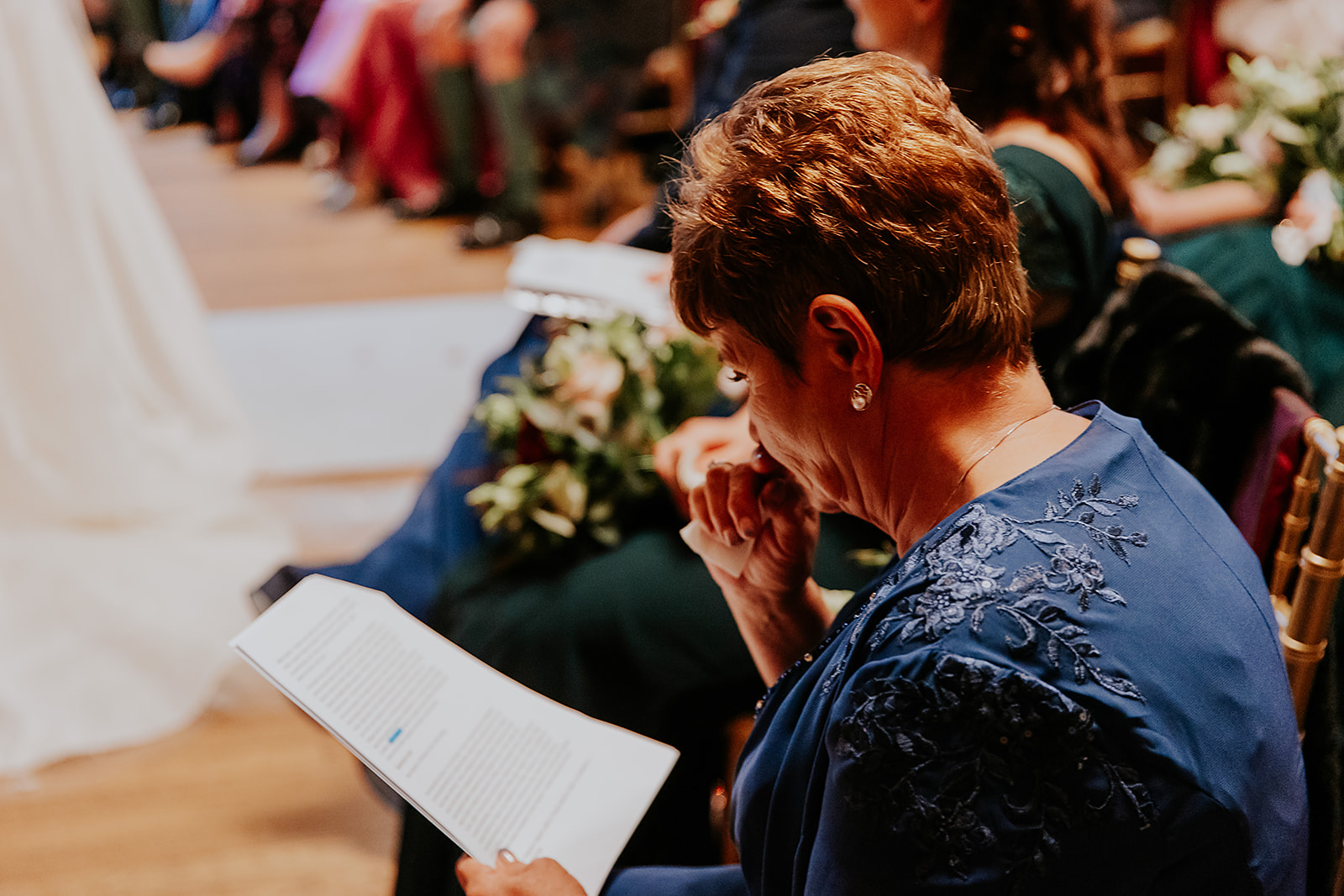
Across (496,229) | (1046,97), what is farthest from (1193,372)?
(496,229)

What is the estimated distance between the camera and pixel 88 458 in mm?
2359

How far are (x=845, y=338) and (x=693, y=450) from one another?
27.2 inches

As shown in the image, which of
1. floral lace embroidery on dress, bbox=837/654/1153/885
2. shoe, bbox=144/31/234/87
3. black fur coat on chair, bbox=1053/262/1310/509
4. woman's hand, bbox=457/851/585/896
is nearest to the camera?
floral lace embroidery on dress, bbox=837/654/1153/885

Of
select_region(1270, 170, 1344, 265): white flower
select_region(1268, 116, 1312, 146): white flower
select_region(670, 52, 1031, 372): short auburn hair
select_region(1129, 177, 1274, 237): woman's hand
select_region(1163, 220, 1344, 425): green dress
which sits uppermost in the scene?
select_region(670, 52, 1031, 372): short auburn hair

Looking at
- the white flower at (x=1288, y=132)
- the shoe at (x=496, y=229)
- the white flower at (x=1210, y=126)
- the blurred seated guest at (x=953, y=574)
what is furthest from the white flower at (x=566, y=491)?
the shoe at (x=496, y=229)

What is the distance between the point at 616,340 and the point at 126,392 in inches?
56.0

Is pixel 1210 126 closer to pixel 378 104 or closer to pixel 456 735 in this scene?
pixel 456 735

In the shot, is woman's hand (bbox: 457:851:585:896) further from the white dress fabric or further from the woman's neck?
the white dress fabric

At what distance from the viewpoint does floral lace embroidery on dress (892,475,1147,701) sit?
666 millimetres

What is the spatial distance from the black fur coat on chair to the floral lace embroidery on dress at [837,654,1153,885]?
2.19 ft

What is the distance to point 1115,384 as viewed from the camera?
1.29m

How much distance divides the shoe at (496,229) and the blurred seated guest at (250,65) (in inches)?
29.4

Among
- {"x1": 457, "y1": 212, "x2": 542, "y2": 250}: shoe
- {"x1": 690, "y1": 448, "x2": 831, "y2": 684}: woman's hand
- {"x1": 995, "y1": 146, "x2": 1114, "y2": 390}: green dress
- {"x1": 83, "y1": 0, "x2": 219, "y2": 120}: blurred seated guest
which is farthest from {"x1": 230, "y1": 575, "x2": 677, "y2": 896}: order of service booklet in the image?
{"x1": 457, "y1": 212, "x2": 542, "y2": 250}: shoe

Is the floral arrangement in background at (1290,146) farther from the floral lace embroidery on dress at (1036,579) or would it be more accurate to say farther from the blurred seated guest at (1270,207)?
the floral lace embroidery on dress at (1036,579)
